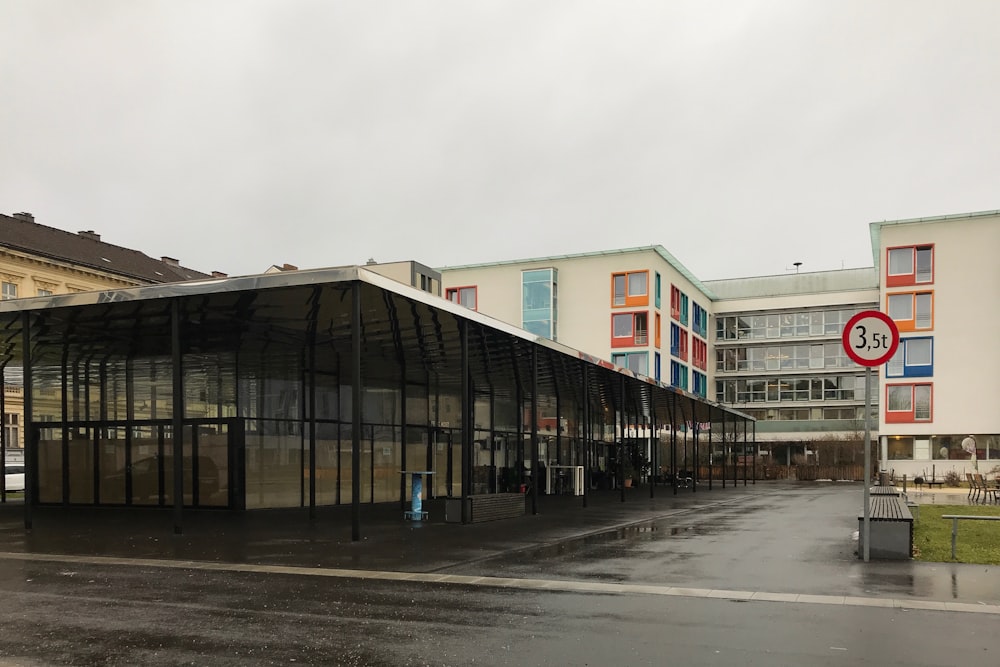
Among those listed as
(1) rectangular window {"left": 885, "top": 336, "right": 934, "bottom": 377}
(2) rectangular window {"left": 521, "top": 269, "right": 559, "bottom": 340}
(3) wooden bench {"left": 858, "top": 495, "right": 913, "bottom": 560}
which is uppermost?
(2) rectangular window {"left": 521, "top": 269, "right": 559, "bottom": 340}

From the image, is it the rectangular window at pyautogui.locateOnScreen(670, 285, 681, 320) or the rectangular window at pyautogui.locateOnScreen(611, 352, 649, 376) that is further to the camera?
the rectangular window at pyautogui.locateOnScreen(670, 285, 681, 320)

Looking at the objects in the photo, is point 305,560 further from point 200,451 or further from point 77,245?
point 77,245

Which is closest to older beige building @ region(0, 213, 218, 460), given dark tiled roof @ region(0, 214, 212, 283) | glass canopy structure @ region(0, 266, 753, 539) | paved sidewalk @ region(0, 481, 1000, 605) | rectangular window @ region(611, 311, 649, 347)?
dark tiled roof @ region(0, 214, 212, 283)

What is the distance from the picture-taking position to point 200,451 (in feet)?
79.3

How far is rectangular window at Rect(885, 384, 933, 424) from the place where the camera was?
63625 millimetres

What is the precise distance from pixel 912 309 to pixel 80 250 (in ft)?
184

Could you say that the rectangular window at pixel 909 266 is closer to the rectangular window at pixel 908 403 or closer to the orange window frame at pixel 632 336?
the rectangular window at pixel 908 403

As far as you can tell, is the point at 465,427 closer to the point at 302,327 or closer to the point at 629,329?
the point at 302,327

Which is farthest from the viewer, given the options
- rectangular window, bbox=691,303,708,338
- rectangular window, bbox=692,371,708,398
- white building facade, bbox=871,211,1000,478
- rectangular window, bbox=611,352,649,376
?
rectangular window, bbox=691,303,708,338

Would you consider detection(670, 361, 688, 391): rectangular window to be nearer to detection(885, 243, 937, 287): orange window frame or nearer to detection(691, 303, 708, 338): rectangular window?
detection(691, 303, 708, 338): rectangular window

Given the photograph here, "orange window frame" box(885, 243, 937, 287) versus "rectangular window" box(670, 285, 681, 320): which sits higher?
"orange window frame" box(885, 243, 937, 287)

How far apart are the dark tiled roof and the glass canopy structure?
89.9ft

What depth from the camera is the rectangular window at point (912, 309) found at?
64.1 m

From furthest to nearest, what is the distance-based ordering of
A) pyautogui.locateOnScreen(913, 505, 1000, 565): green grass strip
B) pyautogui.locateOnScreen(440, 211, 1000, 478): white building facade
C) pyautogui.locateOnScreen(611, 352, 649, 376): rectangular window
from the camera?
1. pyautogui.locateOnScreen(611, 352, 649, 376): rectangular window
2. pyautogui.locateOnScreen(440, 211, 1000, 478): white building facade
3. pyautogui.locateOnScreen(913, 505, 1000, 565): green grass strip
